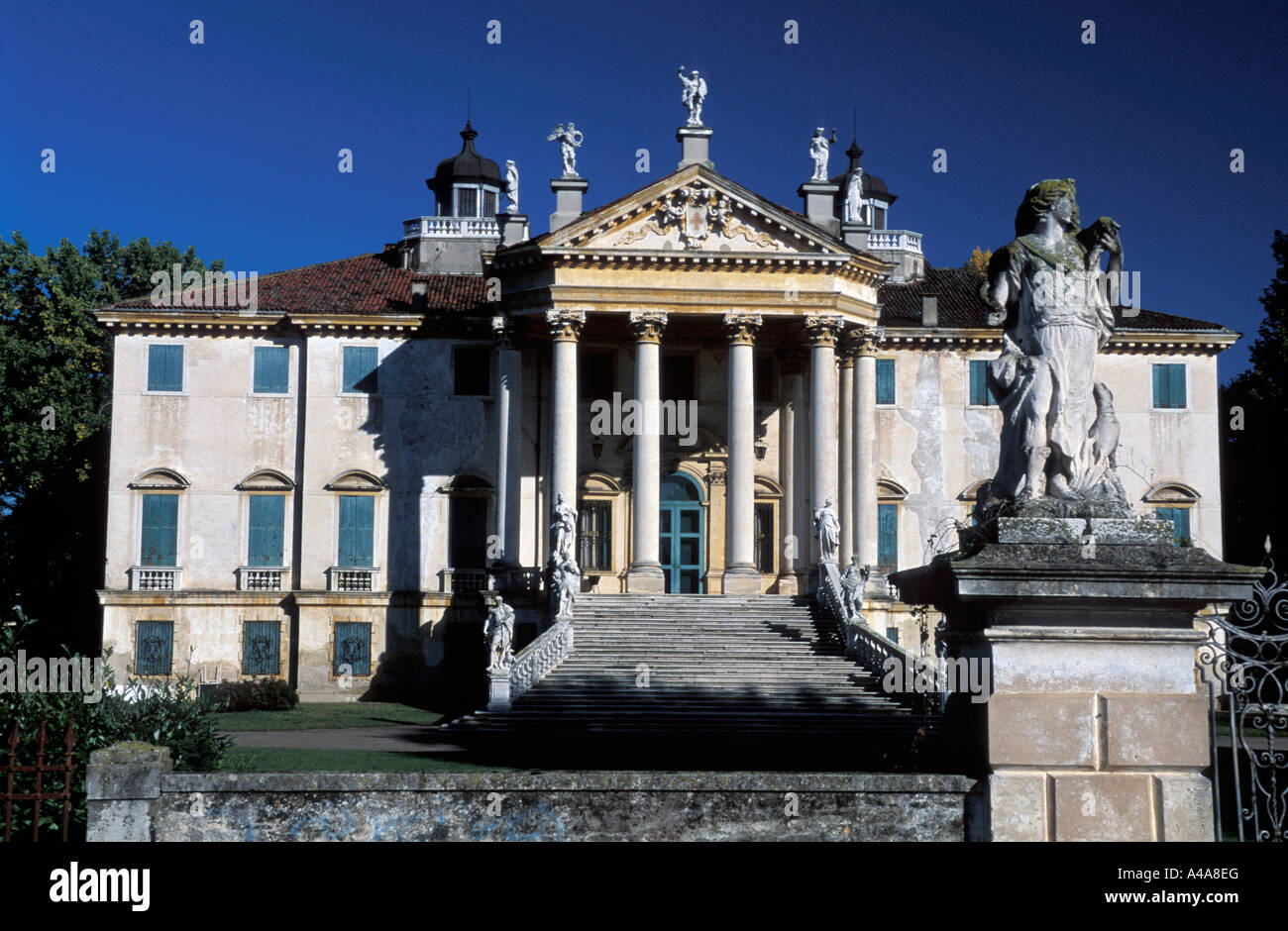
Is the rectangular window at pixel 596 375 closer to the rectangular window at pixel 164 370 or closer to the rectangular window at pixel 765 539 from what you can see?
the rectangular window at pixel 765 539

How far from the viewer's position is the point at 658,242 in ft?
115

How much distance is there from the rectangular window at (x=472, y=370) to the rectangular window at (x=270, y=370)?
16.1 ft

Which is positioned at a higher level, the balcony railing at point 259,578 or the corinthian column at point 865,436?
the corinthian column at point 865,436

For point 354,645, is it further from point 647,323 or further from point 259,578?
point 647,323

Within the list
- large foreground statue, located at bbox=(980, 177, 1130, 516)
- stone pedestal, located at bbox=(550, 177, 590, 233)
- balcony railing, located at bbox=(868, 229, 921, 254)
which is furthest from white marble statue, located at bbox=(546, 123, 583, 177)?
large foreground statue, located at bbox=(980, 177, 1130, 516)

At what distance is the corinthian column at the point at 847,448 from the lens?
121 feet

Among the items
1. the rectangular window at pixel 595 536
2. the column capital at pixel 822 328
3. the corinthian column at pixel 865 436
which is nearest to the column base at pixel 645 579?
the rectangular window at pixel 595 536

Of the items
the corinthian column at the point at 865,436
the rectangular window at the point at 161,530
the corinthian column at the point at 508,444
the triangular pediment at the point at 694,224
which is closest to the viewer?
the triangular pediment at the point at 694,224

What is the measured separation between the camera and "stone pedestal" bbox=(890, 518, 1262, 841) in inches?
289

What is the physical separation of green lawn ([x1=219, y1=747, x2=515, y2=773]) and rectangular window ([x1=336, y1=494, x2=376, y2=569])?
15935 millimetres

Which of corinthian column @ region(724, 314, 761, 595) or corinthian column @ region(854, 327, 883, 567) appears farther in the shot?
corinthian column @ region(854, 327, 883, 567)

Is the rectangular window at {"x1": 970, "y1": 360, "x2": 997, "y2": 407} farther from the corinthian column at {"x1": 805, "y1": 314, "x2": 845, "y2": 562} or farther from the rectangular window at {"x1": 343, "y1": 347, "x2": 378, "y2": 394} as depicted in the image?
the rectangular window at {"x1": 343, "y1": 347, "x2": 378, "y2": 394}

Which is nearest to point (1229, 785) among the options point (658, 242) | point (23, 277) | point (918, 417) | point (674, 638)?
point (674, 638)

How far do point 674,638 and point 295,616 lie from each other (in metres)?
13.1
